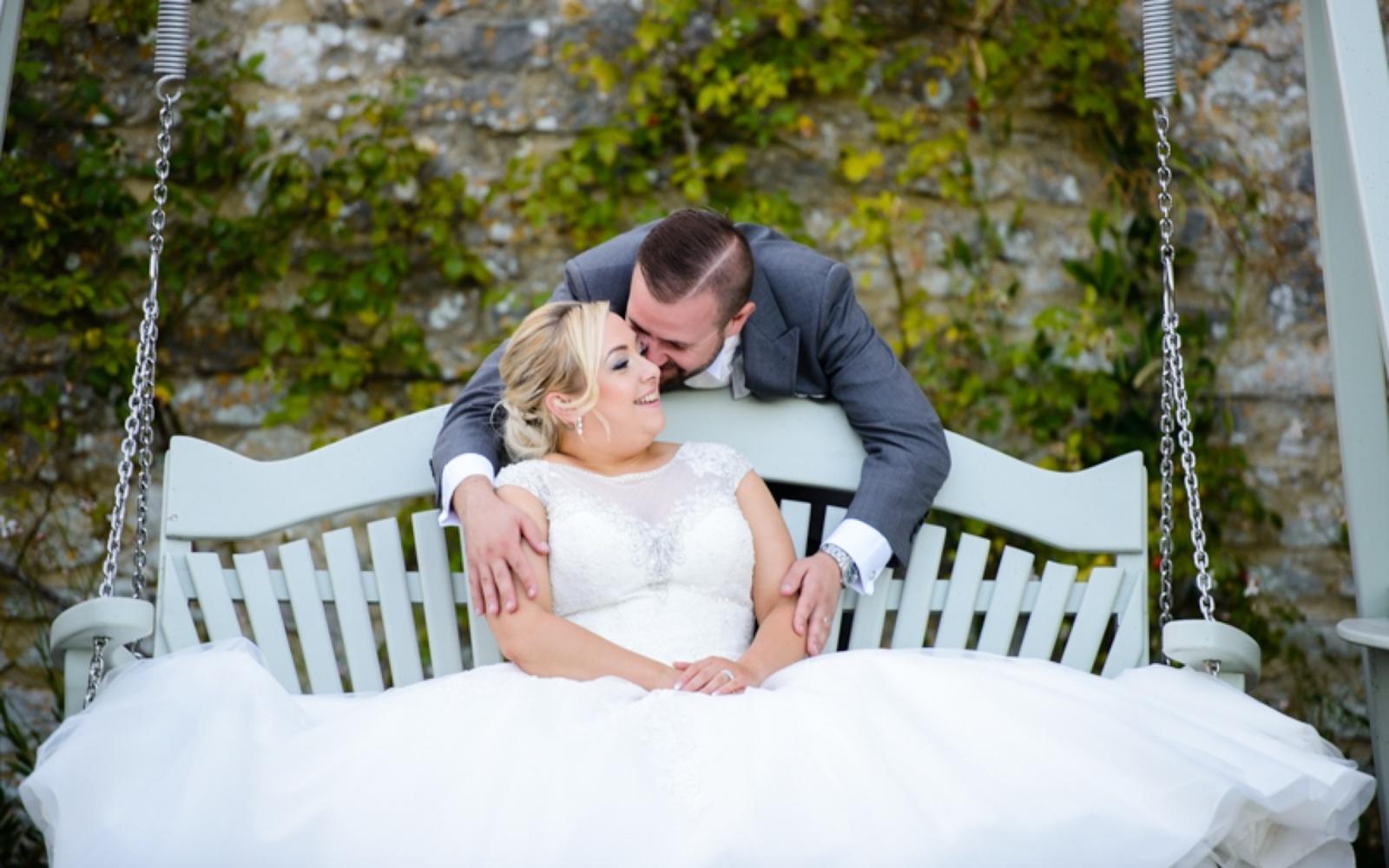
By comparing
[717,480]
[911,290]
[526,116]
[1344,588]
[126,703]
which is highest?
[526,116]

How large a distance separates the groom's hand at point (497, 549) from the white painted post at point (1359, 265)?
1640 millimetres

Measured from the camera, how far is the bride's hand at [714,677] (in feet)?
9.04

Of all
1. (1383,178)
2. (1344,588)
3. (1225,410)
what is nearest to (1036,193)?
(1225,410)

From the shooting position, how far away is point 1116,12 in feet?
15.6

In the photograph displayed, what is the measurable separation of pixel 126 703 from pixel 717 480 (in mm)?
1262

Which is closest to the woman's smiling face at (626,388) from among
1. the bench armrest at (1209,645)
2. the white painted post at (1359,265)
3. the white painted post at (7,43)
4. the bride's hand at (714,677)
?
the bride's hand at (714,677)

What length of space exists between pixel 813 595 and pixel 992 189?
2183 millimetres

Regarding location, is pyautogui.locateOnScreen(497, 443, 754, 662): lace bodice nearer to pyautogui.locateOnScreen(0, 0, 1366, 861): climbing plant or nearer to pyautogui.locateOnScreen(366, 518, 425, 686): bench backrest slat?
pyautogui.locateOnScreen(366, 518, 425, 686): bench backrest slat

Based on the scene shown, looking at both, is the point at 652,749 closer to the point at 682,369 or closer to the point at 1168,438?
the point at 682,369

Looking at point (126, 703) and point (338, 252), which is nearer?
point (126, 703)

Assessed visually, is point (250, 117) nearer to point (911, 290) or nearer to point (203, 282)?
point (203, 282)

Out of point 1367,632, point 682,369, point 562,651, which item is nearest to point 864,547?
point 682,369

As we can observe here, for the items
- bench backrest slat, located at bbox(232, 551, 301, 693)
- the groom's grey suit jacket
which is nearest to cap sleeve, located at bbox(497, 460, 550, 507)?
the groom's grey suit jacket

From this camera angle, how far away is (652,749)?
241cm
